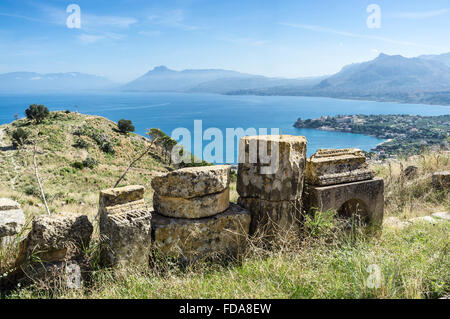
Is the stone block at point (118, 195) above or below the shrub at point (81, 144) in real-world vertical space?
above

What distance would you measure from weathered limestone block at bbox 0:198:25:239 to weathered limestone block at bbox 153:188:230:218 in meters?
1.48

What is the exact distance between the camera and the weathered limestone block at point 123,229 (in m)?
3.37

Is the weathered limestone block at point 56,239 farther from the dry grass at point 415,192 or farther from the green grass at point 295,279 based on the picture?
the dry grass at point 415,192

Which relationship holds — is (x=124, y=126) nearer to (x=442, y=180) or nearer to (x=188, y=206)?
(x=442, y=180)

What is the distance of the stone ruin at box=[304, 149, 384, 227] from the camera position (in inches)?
182

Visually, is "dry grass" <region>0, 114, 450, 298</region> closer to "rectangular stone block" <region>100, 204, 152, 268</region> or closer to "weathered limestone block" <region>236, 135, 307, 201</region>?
"rectangular stone block" <region>100, 204, 152, 268</region>

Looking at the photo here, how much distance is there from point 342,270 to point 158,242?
2.08 meters

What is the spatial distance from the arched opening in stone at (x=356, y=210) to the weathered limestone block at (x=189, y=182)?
228 cm

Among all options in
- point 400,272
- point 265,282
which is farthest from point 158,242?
point 400,272

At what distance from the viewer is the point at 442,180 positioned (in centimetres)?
768

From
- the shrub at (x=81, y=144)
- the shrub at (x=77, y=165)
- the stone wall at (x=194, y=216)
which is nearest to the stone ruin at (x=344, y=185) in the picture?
the stone wall at (x=194, y=216)

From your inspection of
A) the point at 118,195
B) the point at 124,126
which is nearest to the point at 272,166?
the point at 118,195

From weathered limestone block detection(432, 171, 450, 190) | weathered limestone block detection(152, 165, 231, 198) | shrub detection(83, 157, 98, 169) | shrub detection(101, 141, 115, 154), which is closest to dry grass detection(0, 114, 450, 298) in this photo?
weathered limestone block detection(152, 165, 231, 198)

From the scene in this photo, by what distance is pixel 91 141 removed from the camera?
49.7m
